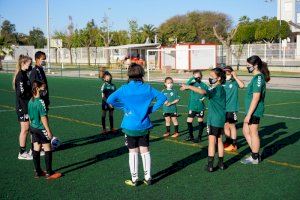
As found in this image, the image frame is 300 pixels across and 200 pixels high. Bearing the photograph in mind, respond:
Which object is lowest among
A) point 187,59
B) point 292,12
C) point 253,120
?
point 253,120

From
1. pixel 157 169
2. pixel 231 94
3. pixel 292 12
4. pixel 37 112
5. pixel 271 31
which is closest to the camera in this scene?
pixel 37 112

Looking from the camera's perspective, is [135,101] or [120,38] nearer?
[135,101]

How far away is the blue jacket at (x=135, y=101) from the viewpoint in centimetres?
623

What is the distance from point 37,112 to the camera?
22.6ft

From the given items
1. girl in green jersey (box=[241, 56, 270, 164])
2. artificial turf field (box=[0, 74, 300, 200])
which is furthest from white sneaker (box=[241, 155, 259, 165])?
artificial turf field (box=[0, 74, 300, 200])

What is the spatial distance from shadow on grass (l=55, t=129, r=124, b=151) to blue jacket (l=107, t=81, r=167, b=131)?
3.52m

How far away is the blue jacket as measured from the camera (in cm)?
623

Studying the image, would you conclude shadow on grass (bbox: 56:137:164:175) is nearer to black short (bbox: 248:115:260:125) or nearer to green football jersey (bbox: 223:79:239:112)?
green football jersey (bbox: 223:79:239:112)

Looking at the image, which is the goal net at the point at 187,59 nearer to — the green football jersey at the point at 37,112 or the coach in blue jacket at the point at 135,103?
the green football jersey at the point at 37,112

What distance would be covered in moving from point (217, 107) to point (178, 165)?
1.40 m

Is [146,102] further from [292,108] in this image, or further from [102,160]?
[292,108]

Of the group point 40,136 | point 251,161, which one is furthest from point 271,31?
point 40,136

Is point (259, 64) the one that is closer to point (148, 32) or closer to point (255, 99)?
point (255, 99)

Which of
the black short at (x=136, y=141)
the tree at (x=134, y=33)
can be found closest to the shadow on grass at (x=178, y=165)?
the black short at (x=136, y=141)
